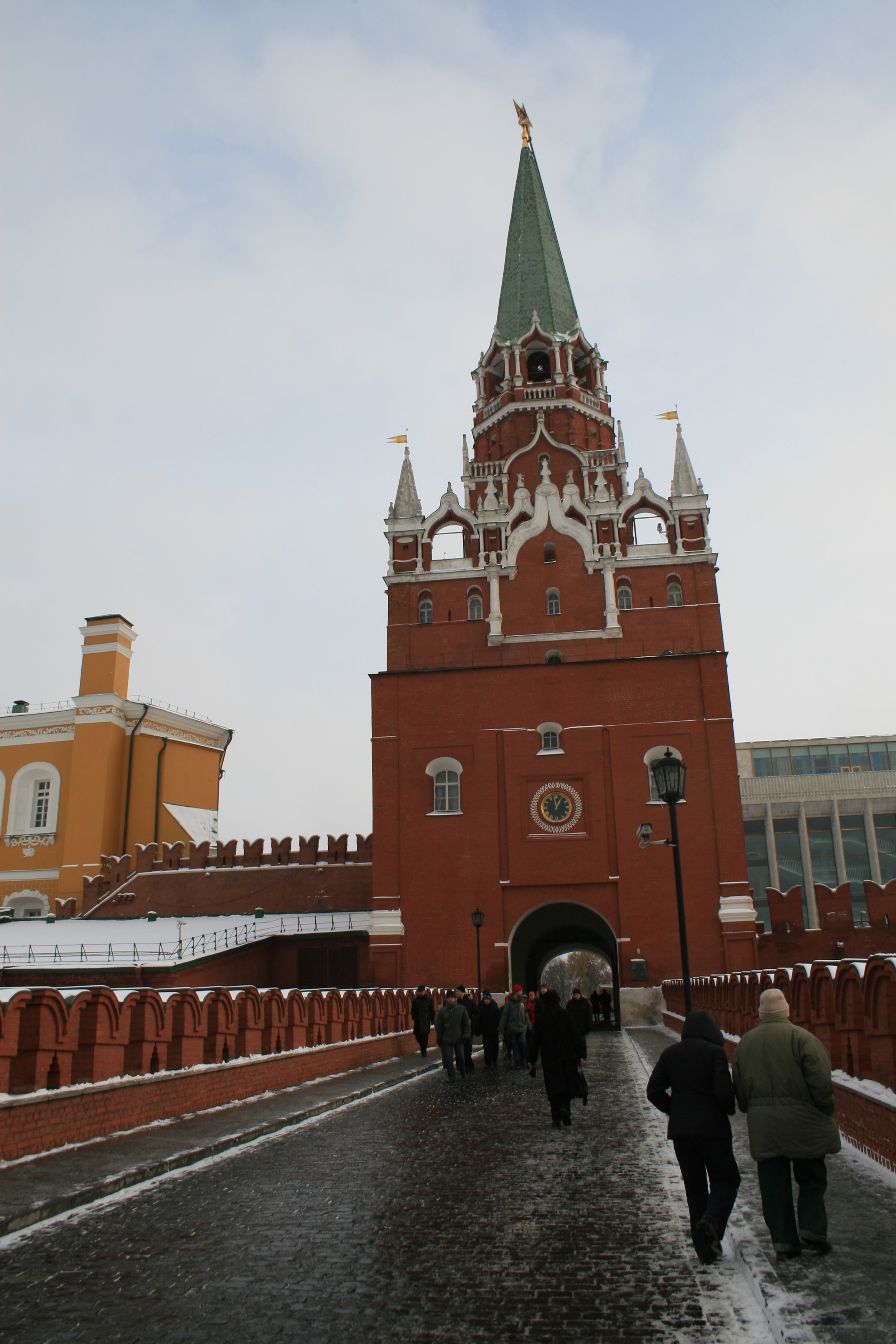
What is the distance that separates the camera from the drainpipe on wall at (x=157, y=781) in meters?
39.0

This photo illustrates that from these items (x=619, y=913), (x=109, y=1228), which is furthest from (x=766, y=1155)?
(x=619, y=913)

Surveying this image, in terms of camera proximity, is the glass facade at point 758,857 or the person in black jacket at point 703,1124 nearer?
the person in black jacket at point 703,1124

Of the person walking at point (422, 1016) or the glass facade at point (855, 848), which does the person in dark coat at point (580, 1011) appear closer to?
the person walking at point (422, 1016)

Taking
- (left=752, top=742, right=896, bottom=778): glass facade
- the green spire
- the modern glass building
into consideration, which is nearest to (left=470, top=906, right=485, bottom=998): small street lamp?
the green spire

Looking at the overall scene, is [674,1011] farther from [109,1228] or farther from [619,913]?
[109,1228]

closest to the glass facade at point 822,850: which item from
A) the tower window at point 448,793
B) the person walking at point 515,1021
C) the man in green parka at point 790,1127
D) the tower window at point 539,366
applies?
the tower window at point 539,366

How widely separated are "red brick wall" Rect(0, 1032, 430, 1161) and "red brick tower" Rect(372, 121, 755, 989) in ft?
46.0

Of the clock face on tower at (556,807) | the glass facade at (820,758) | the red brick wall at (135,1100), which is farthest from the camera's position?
the glass facade at (820,758)

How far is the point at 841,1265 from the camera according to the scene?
4.70 m

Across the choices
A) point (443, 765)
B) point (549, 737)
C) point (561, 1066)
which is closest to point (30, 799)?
point (443, 765)

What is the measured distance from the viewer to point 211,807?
4266cm

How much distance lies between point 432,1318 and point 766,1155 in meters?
1.83

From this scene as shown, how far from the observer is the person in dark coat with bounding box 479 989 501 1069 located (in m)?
17.1

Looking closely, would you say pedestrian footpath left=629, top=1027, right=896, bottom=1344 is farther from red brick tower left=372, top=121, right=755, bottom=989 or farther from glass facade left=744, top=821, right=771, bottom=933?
glass facade left=744, top=821, right=771, bottom=933
